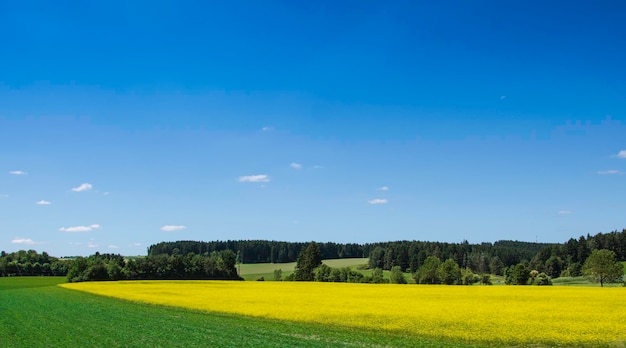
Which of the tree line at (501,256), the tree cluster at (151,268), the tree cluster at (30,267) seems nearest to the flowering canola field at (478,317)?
the tree cluster at (151,268)

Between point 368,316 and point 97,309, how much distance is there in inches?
1016

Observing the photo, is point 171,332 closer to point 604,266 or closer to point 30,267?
point 604,266

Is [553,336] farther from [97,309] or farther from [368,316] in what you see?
[97,309]

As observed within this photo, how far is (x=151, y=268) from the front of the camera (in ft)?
424

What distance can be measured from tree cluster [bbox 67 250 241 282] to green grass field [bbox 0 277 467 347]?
80440mm

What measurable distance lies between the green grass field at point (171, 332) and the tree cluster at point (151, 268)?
8044cm

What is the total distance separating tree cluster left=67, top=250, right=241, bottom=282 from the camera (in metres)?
115

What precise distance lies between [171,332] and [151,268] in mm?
107263

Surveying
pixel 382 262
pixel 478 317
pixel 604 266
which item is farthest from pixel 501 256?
pixel 478 317

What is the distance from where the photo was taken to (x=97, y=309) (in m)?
43.8

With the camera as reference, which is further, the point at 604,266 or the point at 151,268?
the point at 151,268

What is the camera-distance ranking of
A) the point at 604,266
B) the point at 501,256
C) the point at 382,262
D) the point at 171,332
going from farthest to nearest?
the point at 501,256, the point at 382,262, the point at 604,266, the point at 171,332

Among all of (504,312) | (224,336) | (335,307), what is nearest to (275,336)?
(224,336)

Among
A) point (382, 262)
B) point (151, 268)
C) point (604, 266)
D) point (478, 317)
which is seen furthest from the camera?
point (382, 262)
